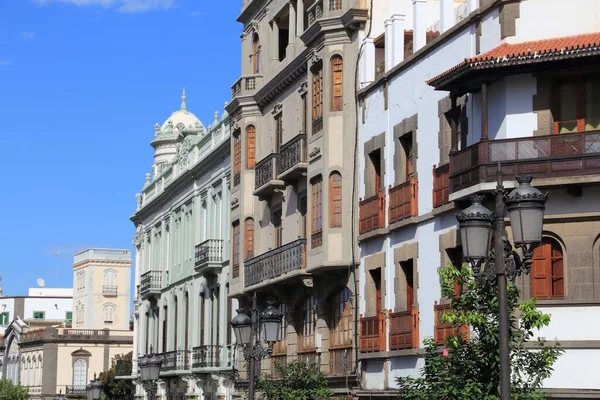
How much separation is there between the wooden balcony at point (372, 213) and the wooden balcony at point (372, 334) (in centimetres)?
206

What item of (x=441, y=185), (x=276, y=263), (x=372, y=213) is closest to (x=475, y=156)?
(x=441, y=185)

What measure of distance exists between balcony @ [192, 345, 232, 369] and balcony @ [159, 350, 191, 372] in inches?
53.0

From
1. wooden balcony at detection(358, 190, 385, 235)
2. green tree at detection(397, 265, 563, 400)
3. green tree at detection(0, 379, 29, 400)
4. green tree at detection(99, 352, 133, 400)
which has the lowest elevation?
green tree at detection(0, 379, 29, 400)

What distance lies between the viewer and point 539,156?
21734 millimetres

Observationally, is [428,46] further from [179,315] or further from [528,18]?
[179,315]

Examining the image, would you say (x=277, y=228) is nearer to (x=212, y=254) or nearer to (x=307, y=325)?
(x=307, y=325)

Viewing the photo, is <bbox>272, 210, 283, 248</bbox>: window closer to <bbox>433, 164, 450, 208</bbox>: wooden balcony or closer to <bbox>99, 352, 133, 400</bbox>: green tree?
<bbox>433, 164, 450, 208</bbox>: wooden balcony

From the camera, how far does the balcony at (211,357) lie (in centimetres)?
4456

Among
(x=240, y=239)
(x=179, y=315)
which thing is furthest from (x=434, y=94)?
(x=179, y=315)

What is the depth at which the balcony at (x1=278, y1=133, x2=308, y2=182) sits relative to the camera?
33625 mm

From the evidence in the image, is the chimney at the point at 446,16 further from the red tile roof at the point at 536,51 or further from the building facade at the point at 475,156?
the red tile roof at the point at 536,51

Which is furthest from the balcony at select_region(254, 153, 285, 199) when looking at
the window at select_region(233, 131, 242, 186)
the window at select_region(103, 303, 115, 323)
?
the window at select_region(103, 303, 115, 323)

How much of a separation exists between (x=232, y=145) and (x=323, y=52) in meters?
10.1

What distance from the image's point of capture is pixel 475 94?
23562mm
